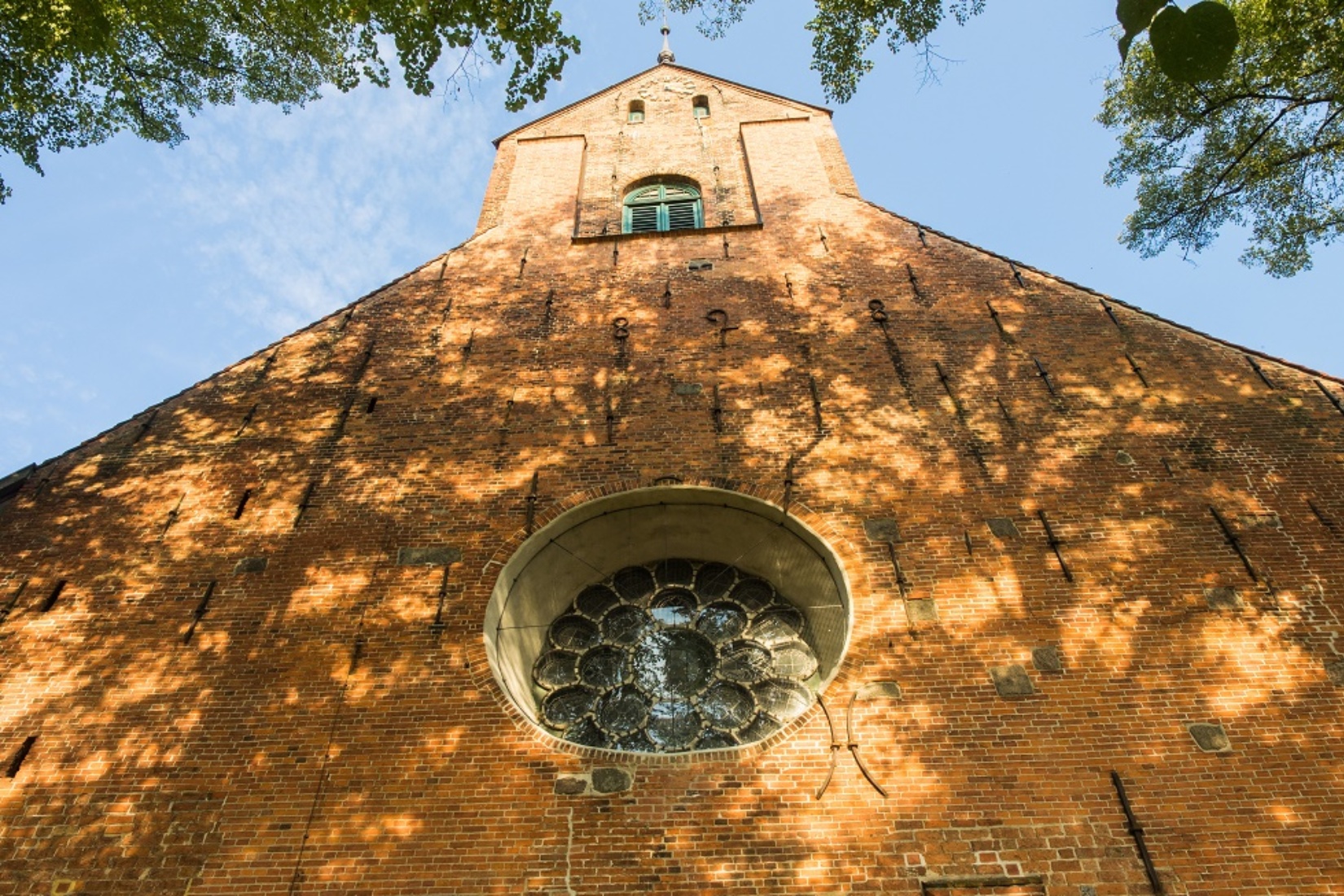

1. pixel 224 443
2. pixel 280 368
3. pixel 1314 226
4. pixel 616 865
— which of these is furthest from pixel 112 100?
pixel 1314 226

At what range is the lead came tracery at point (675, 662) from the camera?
21.5 feet

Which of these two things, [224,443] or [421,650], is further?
[224,443]

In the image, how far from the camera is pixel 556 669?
7137 mm

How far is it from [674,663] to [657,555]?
1.18 m

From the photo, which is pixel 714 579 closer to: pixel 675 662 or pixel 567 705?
pixel 675 662

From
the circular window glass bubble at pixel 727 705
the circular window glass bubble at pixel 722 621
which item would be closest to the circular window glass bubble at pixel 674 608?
the circular window glass bubble at pixel 722 621

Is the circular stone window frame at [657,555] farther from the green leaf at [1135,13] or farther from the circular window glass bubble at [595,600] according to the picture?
the green leaf at [1135,13]

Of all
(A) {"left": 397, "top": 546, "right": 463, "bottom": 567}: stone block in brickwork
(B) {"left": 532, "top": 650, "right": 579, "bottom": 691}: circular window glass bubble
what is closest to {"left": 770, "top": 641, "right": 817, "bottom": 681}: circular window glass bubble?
(B) {"left": 532, "top": 650, "right": 579, "bottom": 691}: circular window glass bubble

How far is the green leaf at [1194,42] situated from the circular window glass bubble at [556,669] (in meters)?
6.06

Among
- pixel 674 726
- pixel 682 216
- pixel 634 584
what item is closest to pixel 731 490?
pixel 634 584

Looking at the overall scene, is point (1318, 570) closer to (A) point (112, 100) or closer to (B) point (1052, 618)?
(B) point (1052, 618)

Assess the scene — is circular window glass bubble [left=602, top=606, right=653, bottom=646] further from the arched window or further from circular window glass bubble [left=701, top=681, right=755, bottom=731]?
the arched window

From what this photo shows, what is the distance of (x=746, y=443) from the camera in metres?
7.95

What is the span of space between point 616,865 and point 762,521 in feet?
10.4
